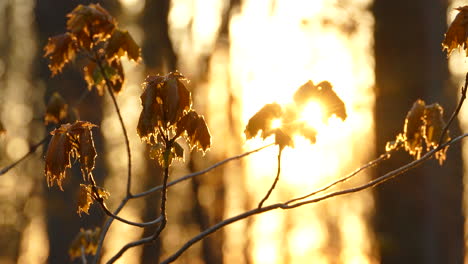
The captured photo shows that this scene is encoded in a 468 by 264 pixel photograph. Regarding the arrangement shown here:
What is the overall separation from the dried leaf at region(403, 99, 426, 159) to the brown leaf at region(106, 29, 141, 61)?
99 cm

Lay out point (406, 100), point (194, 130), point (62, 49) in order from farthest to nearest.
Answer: point (406, 100)
point (62, 49)
point (194, 130)

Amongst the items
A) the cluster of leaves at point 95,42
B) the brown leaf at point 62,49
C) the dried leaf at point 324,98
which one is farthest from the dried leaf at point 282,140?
the brown leaf at point 62,49

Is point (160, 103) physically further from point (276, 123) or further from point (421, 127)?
point (421, 127)

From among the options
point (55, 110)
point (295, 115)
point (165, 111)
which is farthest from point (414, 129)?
point (55, 110)

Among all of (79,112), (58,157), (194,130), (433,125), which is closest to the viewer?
(58,157)

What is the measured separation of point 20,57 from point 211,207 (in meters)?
5.17

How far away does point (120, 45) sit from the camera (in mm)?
2330

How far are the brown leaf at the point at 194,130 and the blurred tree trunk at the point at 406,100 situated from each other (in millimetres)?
2474

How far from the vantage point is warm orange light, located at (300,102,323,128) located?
2.23 metres

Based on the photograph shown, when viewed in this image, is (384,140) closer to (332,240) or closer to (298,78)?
(298,78)

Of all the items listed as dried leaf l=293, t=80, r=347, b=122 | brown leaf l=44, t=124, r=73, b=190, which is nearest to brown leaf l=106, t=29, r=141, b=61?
brown leaf l=44, t=124, r=73, b=190

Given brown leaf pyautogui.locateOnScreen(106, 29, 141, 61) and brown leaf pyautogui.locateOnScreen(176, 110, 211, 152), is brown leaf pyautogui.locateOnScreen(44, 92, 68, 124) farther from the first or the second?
brown leaf pyautogui.locateOnScreen(176, 110, 211, 152)

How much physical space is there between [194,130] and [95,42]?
53 centimetres

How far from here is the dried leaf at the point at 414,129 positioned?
99.5 inches
